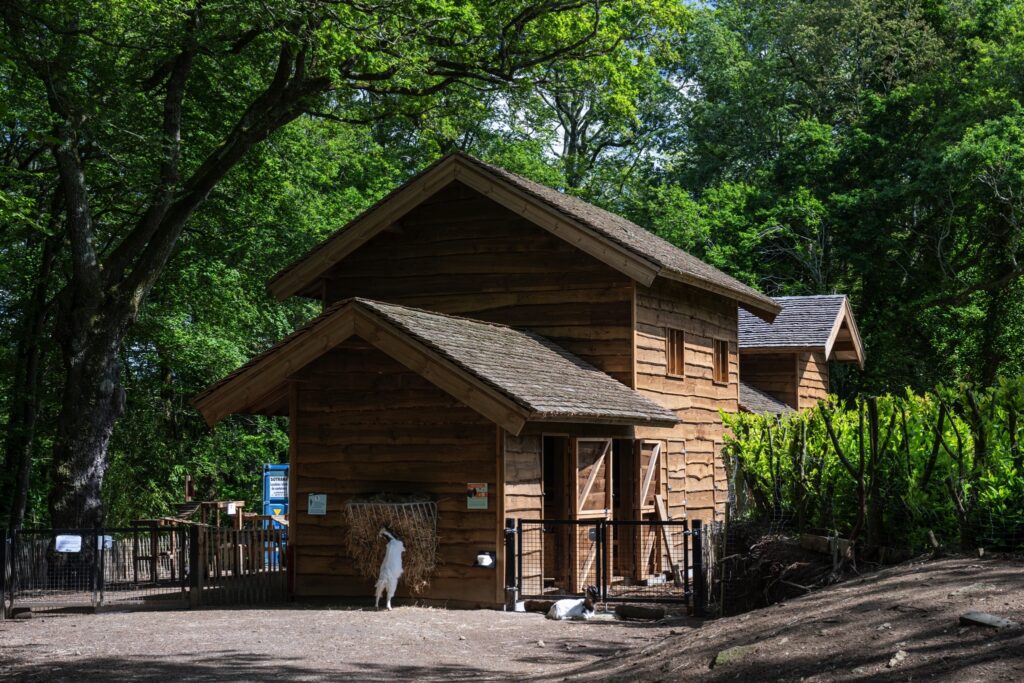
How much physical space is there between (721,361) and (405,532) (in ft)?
37.7

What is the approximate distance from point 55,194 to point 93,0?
7508 millimetres

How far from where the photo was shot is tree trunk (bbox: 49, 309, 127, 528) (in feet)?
75.5

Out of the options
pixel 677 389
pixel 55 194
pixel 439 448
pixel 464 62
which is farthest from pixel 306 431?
pixel 55 194

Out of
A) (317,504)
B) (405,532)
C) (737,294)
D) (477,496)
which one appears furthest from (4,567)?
(737,294)

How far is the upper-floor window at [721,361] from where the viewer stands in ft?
88.7

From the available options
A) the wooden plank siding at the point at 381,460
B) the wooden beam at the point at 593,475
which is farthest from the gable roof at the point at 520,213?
the wooden plank siding at the point at 381,460

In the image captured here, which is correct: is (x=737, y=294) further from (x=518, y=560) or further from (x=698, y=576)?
(x=698, y=576)

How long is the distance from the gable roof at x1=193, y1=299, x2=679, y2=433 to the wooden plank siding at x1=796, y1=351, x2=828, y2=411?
14.5 metres

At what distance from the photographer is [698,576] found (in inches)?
656

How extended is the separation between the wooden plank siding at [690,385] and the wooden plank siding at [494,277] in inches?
24.9

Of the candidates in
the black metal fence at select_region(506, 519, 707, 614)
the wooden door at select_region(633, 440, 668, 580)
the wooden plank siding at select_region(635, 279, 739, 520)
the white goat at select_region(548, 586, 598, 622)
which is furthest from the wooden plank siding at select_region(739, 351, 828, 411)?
the white goat at select_region(548, 586, 598, 622)

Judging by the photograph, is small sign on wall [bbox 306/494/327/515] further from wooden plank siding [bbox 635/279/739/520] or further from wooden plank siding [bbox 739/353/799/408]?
wooden plank siding [bbox 739/353/799/408]

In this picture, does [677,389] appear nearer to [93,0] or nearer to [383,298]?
[383,298]

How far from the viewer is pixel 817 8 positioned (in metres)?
51.4
